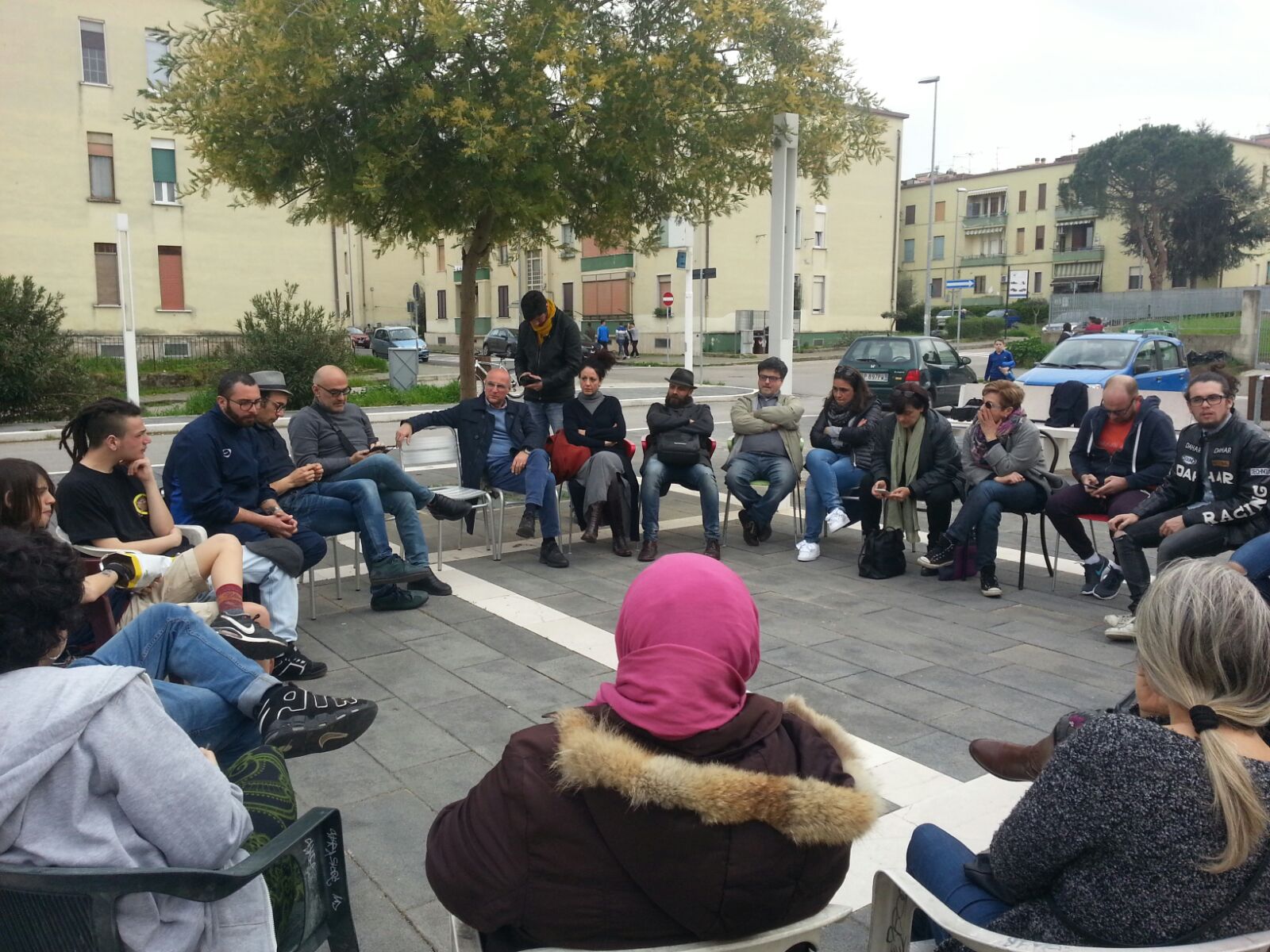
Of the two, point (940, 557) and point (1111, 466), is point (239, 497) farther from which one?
point (1111, 466)

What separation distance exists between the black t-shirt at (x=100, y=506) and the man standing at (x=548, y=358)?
3794 millimetres

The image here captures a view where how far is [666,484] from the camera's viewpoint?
25.3 ft

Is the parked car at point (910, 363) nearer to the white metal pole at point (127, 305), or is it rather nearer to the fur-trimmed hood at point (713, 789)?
the white metal pole at point (127, 305)

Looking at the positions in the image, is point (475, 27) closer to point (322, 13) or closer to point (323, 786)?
point (322, 13)

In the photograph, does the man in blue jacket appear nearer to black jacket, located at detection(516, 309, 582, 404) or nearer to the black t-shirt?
the black t-shirt

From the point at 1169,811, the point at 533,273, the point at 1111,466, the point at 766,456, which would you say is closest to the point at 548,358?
the point at 766,456

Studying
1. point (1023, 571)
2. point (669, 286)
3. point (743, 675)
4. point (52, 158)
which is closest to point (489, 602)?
point (1023, 571)

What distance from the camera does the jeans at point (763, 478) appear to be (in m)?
7.75

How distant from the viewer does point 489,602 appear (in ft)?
20.6

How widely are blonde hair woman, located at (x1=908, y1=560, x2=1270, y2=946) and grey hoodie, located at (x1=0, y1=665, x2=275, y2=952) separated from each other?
1.45 meters

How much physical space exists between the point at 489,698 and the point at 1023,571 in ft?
12.5

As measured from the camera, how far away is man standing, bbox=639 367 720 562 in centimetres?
745

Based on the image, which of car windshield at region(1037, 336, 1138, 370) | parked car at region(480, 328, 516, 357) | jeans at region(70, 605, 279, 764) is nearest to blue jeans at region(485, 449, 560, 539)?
jeans at region(70, 605, 279, 764)

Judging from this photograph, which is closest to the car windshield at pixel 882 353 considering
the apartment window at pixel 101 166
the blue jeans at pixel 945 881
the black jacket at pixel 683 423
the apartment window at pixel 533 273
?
the black jacket at pixel 683 423
